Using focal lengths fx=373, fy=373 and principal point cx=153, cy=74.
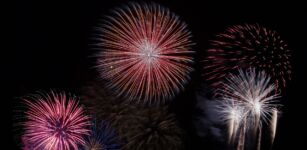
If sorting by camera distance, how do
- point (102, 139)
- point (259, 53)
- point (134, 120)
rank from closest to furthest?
point (259, 53) → point (102, 139) → point (134, 120)

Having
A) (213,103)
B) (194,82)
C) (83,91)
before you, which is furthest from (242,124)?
(83,91)

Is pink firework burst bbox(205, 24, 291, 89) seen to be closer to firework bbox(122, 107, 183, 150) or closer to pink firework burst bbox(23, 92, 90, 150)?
firework bbox(122, 107, 183, 150)

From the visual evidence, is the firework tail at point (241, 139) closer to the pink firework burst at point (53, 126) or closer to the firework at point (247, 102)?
the firework at point (247, 102)

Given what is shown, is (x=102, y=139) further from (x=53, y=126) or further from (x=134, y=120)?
(x=53, y=126)

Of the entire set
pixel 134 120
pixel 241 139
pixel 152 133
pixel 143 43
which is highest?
pixel 143 43

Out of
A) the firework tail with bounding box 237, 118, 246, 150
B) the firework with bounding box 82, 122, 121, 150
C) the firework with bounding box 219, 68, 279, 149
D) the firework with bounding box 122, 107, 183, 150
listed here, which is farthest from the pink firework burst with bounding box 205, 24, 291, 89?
the firework with bounding box 82, 122, 121, 150

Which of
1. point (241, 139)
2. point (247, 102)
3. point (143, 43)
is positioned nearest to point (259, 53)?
point (247, 102)

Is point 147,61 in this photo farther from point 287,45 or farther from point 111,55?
point 287,45
